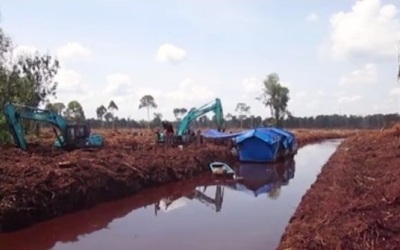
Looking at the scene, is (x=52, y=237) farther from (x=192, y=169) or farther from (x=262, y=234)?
(x=192, y=169)

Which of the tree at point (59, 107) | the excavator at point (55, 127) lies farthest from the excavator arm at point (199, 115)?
the tree at point (59, 107)

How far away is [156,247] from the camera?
9492 mm

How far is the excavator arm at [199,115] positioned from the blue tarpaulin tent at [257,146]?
7.28 ft

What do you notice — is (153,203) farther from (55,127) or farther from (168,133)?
(168,133)

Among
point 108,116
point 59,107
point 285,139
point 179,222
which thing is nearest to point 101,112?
point 108,116

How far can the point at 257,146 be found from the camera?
27.4 m

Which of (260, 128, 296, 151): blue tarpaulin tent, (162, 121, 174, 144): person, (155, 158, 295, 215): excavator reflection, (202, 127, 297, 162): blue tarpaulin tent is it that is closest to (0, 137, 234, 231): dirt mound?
(155, 158, 295, 215): excavator reflection

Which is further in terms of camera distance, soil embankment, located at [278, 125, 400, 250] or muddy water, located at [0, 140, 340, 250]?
muddy water, located at [0, 140, 340, 250]

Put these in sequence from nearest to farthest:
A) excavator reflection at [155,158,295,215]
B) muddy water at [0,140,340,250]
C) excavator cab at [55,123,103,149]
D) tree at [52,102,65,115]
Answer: muddy water at [0,140,340,250] → excavator reflection at [155,158,295,215] → excavator cab at [55,123,103,149] → tree at [52,102,65,115]

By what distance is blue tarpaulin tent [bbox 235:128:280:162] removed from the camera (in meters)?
26.9

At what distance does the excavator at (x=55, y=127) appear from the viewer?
20.3 m

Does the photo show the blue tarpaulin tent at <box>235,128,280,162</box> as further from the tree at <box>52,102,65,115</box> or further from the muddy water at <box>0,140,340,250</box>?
the tree at <box>52,102,65,115</box>

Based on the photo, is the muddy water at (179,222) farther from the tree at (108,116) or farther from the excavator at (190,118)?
the tree at (108,116)

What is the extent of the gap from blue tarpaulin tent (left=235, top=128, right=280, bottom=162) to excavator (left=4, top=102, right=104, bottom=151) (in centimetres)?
830
